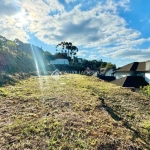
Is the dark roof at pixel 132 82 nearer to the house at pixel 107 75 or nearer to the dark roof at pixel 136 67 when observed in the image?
the dark roof at pixel 136 67

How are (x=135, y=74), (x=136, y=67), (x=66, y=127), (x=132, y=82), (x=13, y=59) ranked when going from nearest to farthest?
1. (x=66, y=127)
2. (x=13, y=59)
3. (x=132, y=82)
4. (x=135, y=74)
5. (x=136, y=67)

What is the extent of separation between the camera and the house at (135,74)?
17.5 metres

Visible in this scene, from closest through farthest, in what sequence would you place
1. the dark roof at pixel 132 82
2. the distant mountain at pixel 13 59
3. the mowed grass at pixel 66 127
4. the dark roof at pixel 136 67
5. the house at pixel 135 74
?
the mowed grass at pixel 66 127 → the distant mountain at pixel 13 59 → the dark roof at pixel 132 82 → the house at pixel 135 74 → the dark roof at pixel 136 67

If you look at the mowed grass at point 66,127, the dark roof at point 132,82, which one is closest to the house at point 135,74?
the dark roof at point 132,82

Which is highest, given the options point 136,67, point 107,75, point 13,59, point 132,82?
point 13,59

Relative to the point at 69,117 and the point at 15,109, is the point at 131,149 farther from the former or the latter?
the point at 15,109

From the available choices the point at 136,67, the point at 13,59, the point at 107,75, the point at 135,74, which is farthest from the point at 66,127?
the point at 107,75

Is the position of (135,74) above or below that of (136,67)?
below

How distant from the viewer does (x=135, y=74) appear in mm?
21078

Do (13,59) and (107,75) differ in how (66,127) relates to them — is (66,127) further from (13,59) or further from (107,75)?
(107,75)

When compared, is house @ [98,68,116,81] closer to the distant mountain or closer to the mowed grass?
the distant mountain

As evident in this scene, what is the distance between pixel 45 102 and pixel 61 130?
1631 millimetres

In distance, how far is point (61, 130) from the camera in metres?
2.57

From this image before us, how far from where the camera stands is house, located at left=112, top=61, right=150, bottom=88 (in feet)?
57.4
